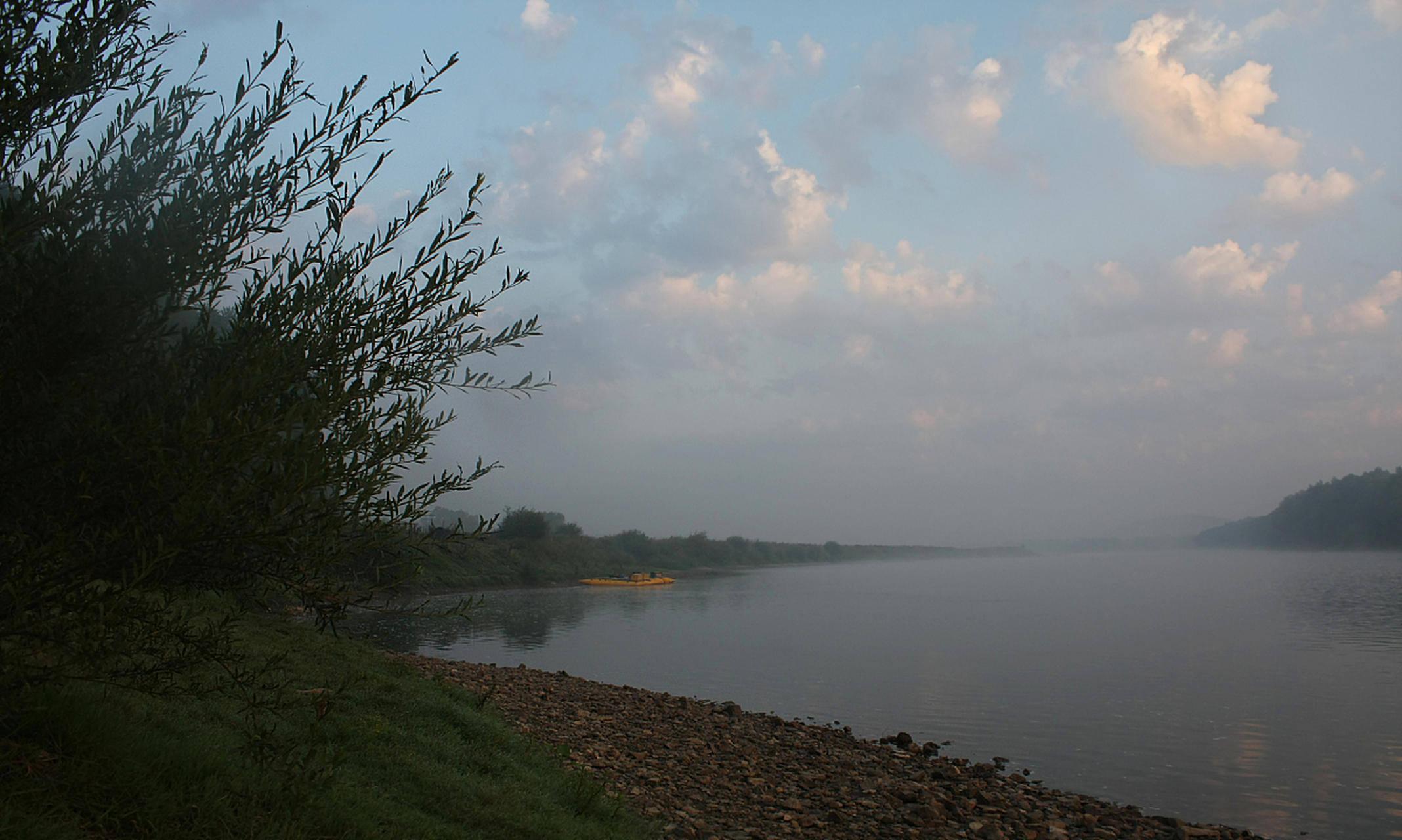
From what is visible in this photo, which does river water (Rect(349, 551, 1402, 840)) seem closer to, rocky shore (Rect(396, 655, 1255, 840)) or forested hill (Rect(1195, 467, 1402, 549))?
rocky shore (Rect(396, 655, 1255, 840))

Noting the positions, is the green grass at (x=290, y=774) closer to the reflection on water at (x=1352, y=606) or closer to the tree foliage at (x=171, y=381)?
the tree foliage at (x=171, y=381)

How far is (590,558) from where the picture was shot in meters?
77.4

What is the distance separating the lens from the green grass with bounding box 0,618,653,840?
13.1 ft

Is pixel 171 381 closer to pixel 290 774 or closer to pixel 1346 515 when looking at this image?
pixel 290 774

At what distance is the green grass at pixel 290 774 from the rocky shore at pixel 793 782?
1320mm

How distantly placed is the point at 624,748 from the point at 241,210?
361 inches

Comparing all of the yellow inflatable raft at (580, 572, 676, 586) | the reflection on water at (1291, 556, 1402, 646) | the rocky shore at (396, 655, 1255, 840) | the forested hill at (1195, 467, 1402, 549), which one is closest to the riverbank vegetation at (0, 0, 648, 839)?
the rocky shore at (396, 655, 1255, 840)

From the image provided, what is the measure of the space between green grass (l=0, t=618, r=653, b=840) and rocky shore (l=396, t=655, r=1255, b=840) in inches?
52.0

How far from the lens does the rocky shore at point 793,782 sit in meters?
8.74

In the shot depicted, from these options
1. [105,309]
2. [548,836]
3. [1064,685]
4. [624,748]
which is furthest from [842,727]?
[105,309]

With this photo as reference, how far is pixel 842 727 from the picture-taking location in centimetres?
1565

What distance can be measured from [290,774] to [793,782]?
7.72 m

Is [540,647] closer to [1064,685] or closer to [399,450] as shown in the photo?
[1064,685]

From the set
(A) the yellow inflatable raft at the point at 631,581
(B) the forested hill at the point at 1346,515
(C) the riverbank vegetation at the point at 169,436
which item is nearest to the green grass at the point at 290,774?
(C) the riverbank vegetation at the point at 169,436
